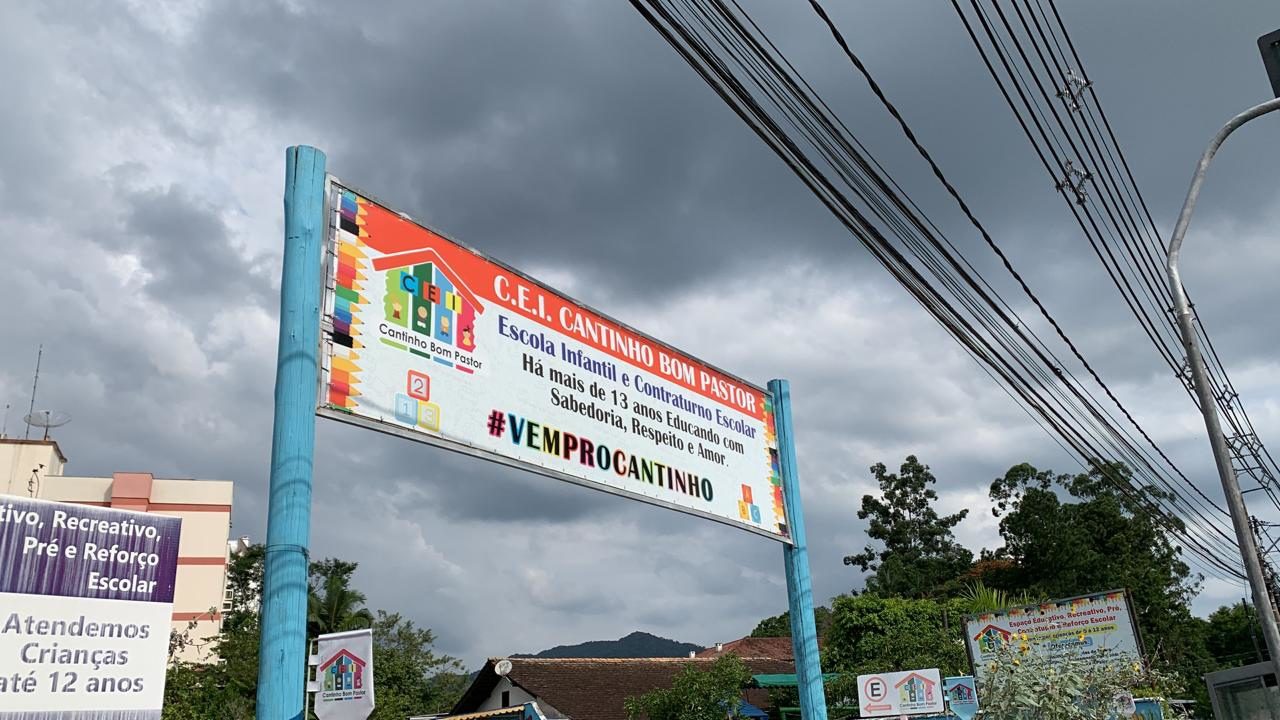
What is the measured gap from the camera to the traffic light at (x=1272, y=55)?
7.99 metres

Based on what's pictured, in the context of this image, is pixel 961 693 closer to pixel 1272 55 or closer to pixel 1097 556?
pixel 1272 55

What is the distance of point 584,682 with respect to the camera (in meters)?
36.4

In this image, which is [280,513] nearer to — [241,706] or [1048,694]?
[1048,694]

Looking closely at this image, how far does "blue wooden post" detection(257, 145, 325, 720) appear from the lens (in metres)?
6.64

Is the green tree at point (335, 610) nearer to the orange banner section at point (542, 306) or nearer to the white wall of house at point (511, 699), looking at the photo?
the white wall of house at point (511, 699)

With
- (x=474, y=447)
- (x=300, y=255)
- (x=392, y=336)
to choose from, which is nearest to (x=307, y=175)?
(x=300, y=255)

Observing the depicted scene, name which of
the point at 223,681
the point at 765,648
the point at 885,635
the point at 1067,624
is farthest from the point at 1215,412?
the point at 765,648

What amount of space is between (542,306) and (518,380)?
109 centimetres

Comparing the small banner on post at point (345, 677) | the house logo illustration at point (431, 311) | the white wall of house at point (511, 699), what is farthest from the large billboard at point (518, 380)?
the white wall of house at point (511, 699)

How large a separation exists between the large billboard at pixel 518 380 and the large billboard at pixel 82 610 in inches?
131

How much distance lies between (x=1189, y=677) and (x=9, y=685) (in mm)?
57882

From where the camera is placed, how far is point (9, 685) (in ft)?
26.8

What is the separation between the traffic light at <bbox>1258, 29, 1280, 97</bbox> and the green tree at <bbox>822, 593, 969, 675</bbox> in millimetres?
31588

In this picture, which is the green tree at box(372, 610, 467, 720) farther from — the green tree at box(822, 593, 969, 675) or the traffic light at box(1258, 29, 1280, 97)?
the traffic light at box(1258, 29, 1280, 97)
